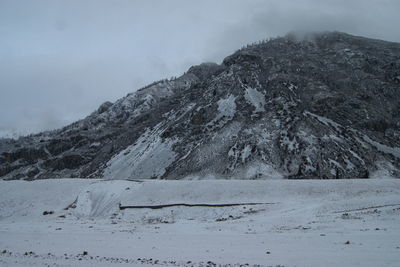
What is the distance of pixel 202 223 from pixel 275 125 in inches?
2121

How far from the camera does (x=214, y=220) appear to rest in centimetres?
2438

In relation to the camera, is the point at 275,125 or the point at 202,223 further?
the point at 275,125

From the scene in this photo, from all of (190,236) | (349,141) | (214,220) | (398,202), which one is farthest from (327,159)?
(190,236)

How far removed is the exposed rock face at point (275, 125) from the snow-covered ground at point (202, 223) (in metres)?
31.5

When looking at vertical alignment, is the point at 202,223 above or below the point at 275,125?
below

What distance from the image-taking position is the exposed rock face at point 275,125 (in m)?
63.9

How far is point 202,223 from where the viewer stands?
22906mm

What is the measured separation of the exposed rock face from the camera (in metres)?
63.9

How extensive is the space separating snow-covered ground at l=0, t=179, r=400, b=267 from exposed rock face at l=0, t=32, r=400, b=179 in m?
31.5

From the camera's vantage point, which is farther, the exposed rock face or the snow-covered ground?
the exposed rock face

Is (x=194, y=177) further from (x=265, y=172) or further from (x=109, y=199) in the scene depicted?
(x=109, y=199)

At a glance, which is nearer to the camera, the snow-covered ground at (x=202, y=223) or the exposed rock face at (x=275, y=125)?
the snow-covered ground at (x=202, y=223)

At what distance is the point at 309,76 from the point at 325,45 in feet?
133

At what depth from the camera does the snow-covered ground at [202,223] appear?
43.6ft
